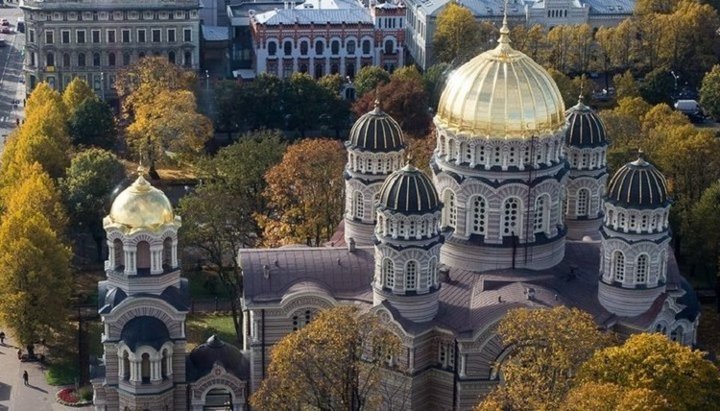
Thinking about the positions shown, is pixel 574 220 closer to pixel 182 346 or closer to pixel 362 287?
pixel 362 287

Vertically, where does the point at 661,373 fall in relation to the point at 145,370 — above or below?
above

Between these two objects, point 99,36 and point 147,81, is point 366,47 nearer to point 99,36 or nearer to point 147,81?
point 99,36

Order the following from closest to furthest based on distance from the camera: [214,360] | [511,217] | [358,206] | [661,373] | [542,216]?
[661,373]
[214,360]
[511,217]
[542,216]
[358,206]

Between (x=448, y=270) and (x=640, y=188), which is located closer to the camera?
(x=640, y=188)

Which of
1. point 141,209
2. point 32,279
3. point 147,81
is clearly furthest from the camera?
point 147,81

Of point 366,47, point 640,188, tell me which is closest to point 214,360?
point 640,188

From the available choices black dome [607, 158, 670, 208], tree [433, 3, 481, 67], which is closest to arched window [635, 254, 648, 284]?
black dome [607, 158, 670, 208]

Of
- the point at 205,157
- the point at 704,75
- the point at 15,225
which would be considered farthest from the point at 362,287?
the point at 704,75
